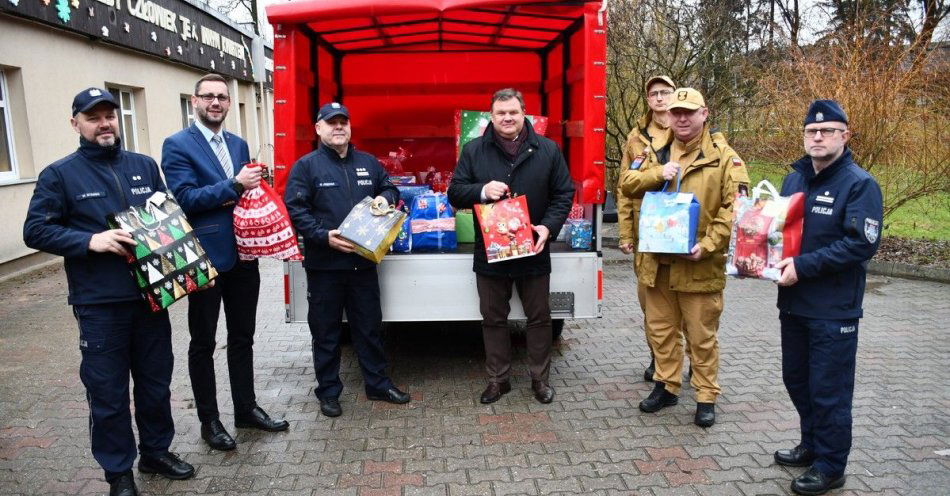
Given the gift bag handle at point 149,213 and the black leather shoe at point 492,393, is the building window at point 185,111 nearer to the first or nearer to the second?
the black leather shoe at point 492,393

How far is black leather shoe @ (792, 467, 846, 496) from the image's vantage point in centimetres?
321

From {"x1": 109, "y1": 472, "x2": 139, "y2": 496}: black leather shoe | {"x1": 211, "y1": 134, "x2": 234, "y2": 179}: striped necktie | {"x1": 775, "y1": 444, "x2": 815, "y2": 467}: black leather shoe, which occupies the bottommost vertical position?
{"x1": 775, "y1": 444, "x2": 815, "y2": 467}: black leather shoe

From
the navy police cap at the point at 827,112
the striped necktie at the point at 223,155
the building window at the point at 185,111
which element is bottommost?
the striped necktie at the point at 223,155

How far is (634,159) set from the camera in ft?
14.1

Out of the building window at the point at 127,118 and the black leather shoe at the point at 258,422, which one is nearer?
the black leather shoe at the point at 258,422

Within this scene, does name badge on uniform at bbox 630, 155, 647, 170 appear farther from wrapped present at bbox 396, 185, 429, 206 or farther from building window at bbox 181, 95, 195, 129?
building window at bbox 181, 95, 195, 129

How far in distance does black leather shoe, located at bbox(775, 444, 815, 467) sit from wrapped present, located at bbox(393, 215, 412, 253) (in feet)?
8.34

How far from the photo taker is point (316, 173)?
408cm

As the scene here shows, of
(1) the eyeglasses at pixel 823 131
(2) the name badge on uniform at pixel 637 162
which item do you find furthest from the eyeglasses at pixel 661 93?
(1) the eyeglasses at pixel 823 131

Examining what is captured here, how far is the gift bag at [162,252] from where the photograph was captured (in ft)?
10.0

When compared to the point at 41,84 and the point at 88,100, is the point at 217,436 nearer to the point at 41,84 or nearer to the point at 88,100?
the point at 88,100

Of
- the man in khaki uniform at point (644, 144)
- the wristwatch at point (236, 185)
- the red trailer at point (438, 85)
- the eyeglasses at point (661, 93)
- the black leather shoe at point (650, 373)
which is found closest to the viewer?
the wristwatch at point (236, 185)

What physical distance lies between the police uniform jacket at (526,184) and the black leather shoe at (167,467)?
2002mm

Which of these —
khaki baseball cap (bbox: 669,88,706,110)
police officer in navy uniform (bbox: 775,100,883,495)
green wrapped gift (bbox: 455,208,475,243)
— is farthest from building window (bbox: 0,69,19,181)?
police officer in navy uniform (bbox: 775,100,883,495)
